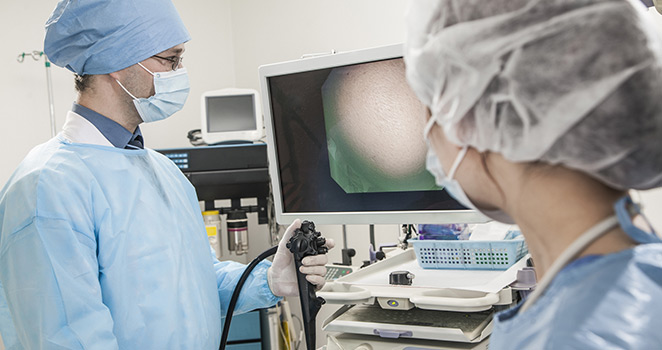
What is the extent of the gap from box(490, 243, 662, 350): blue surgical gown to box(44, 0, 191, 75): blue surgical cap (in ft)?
3.98

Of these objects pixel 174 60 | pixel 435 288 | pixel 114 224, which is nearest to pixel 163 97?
pixel 174 60

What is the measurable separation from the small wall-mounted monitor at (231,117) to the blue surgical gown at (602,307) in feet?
8.06

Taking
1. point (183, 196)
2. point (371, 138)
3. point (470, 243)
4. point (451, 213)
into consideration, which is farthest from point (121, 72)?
point (470, 243)

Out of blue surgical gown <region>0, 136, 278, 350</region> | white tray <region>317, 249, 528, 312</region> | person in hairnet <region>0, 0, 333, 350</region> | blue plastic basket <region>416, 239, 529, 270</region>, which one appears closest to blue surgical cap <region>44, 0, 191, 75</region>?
person in hairnet <region>0, 0, 333, 350</region>

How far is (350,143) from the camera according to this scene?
160 centimetres

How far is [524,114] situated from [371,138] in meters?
0.97

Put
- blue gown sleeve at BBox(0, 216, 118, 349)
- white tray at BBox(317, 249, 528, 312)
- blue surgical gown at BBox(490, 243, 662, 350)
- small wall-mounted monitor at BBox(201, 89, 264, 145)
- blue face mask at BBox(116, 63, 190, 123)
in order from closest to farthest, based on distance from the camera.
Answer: blue surgical gown at BBox(490, 243, 662, 350)
blue gown sleeve at BBox(0, 216, 118, 349)
white tray at BBox(317, 249, 528, 312)
blue face mask at BBox(116, 63, 190, 123)
small wall-mounted monitor at BBox(201, 89, 264, 145)

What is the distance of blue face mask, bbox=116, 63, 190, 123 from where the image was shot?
154 centimetres

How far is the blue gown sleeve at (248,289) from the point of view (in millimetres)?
1613

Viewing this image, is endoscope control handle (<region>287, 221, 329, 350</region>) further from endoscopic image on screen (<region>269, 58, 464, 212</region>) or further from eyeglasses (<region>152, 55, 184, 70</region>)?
eyeglasses (<region>152, 55, 184, 70</region>)

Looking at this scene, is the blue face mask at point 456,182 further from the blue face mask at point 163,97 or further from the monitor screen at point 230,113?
the monitor screen at point 230,113

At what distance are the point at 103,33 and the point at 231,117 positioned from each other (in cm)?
157

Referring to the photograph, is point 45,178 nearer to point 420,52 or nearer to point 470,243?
point 420,52

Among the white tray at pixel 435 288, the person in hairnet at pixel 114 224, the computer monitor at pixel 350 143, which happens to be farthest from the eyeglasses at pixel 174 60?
the white tray at pixel 435 288
